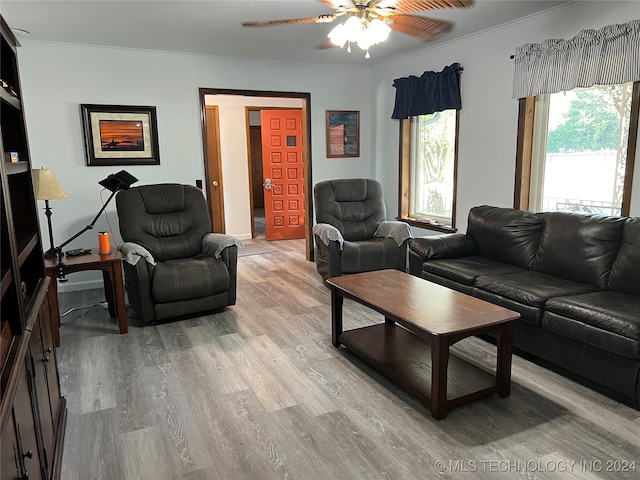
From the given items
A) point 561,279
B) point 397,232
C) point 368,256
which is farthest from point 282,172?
point 561,279

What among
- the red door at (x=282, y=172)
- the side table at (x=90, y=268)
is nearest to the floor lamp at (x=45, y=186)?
the side table at (x=90, y=268)

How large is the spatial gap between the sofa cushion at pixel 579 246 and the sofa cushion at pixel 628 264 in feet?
0.13

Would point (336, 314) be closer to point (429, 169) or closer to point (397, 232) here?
→ point (397, 232)

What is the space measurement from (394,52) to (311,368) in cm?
376

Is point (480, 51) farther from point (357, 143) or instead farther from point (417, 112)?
point (357, 143)

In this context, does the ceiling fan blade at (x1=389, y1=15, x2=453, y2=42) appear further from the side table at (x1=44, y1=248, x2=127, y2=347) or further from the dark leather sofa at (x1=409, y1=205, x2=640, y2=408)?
the side table at (x1=44, y1=248, x2=127, y2=347)

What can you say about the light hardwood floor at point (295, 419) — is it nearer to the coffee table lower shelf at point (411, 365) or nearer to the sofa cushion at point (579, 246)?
the coffee table lower shelf at point (411, 365)

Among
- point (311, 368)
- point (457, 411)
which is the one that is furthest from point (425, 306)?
point (311, 368)

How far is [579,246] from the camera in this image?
3107 mm

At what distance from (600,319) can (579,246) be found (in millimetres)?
852

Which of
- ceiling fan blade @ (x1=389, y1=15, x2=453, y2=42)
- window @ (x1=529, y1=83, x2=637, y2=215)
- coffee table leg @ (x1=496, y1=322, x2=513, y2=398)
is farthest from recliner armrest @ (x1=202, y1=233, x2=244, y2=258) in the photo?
window @ (x1=529, y1=83, x2=637, y2=215)

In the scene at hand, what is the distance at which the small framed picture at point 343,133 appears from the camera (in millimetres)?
5794

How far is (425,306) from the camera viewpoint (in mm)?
2557

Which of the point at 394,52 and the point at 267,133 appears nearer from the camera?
the point at 394,52
